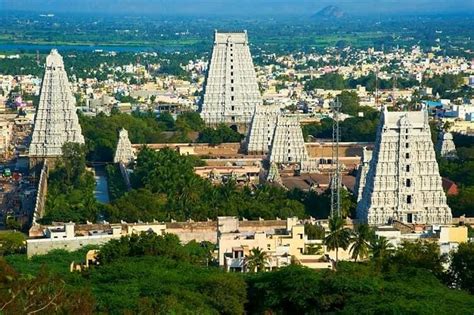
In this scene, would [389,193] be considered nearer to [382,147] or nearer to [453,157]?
[382,147]

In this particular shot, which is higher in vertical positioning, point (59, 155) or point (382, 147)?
point (382, 147)

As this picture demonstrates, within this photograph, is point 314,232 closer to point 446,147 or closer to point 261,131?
point 446,147

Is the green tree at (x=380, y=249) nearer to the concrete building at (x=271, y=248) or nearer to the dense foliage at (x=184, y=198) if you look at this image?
the concrete building at (x=271, y=248)

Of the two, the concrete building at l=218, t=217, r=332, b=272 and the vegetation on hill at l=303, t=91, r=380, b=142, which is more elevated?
the concrete building at l=218, t=217, r=332, b=272

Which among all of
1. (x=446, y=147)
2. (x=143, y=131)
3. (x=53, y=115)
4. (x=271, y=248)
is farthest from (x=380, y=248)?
(x=143, y=131)

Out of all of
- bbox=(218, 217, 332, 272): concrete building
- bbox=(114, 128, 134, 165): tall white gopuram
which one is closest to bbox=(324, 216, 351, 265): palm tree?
bbox=(218, 217, 332, 272): concrete building

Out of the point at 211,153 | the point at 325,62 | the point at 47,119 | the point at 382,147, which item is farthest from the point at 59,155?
the point at 325,62

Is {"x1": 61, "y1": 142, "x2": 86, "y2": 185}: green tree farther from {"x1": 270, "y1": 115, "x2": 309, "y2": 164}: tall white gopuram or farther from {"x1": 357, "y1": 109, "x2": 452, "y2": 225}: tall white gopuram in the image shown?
{"x1": 357, "y1": 109, "x2": 452, "y2": 225}: tall white gopuram
